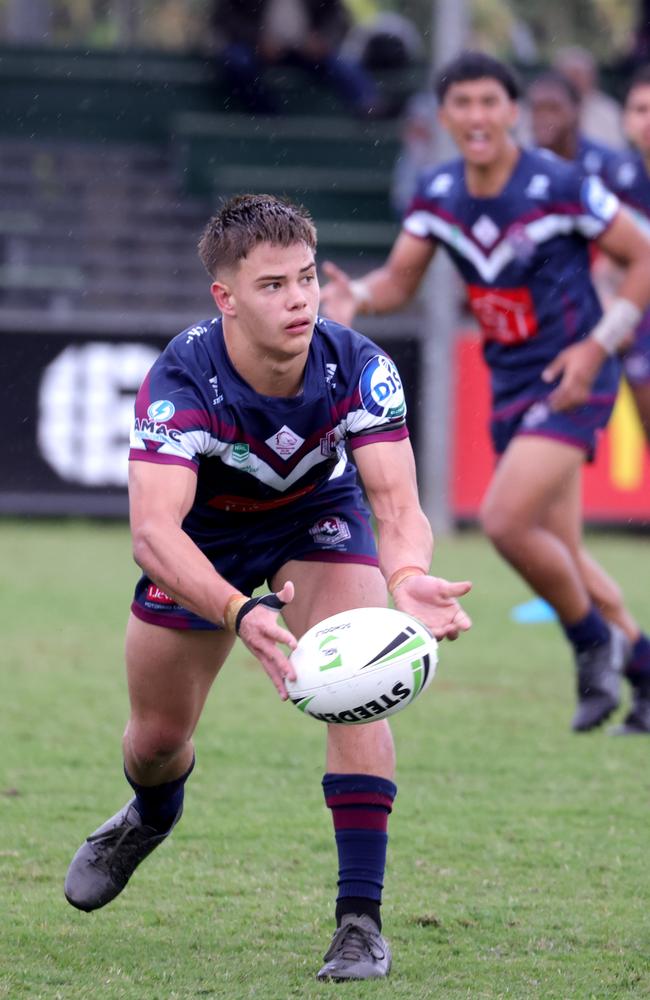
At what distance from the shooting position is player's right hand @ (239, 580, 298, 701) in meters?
3.53

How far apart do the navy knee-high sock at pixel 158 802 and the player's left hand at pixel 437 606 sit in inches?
42.8

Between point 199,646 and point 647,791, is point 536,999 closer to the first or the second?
point 199,646

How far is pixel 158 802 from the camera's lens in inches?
179

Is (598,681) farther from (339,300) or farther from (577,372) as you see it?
(339,300)

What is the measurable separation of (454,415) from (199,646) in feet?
31.4

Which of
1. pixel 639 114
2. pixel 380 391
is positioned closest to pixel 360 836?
pixel 380 391

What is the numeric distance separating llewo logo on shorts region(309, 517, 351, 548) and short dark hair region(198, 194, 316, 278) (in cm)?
73

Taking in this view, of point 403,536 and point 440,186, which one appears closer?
point 403,536

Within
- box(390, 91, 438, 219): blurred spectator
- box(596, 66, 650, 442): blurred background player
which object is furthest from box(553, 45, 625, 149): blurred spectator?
box(596, 66, 650, 442): blurred background player

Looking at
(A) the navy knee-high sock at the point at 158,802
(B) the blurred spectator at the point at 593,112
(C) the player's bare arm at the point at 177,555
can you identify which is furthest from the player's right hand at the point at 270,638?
(B) the blurred spectator at the point at 593,112

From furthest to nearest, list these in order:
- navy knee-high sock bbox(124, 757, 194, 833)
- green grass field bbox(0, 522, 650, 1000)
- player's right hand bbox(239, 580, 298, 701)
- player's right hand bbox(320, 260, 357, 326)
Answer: player's right hand bbox(320, 260, 357, 326) → navy knee-high sock bbox(124, 757, 194, 833) → green grass field bbox(0, 522, 650, 1000) → player's right hand bbox(239, 580, 298, 701)

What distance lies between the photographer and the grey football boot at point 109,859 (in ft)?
14.4

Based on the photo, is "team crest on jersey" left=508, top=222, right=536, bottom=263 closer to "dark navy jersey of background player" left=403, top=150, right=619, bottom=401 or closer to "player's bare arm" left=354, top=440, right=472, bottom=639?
"dark navy jersey of background player" left=403, top=150, right=619, bottom=401

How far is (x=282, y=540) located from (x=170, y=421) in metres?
0.62
